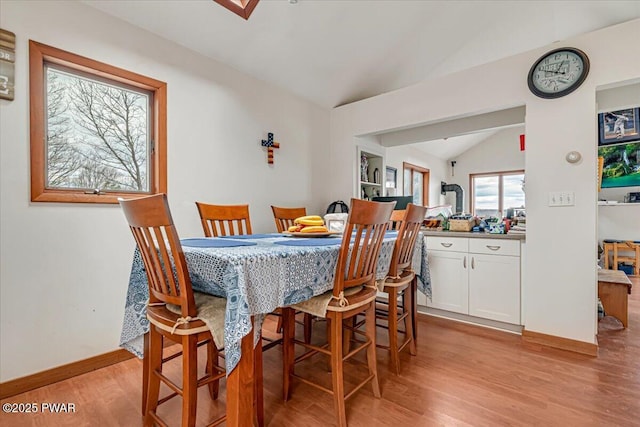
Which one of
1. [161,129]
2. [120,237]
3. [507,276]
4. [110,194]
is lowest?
[507,276]

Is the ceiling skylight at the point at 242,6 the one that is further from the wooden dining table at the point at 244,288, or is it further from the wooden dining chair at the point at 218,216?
the wooden dining table at the point at 244,288

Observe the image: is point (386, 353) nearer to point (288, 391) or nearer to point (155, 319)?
point (288, 391)

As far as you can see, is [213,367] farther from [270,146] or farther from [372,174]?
[372,174]

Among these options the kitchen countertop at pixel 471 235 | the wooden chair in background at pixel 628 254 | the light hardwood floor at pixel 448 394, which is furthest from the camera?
the wooden chair in background at pixel 628 254

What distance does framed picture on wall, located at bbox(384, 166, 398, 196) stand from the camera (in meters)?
4.86

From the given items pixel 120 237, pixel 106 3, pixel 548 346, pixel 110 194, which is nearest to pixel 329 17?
pixel 106 3

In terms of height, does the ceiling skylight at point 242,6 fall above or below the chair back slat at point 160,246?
above

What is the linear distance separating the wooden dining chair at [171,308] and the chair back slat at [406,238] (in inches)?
39.6

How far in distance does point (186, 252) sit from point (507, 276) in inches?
98.3

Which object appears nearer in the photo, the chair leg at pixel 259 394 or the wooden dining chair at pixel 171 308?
the wooden dining chair at pixel 171 308

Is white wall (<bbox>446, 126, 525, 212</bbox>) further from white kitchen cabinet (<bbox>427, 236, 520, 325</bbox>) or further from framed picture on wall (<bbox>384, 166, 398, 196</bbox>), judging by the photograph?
white kitchen cabinet (<bbox>427, 236, 520, 325</bbox>)

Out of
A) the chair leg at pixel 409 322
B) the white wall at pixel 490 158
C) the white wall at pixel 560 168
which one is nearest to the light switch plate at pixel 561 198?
the white wall at pixel 560 168

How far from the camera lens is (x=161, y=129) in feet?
7.69

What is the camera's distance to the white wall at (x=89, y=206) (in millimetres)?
1745
